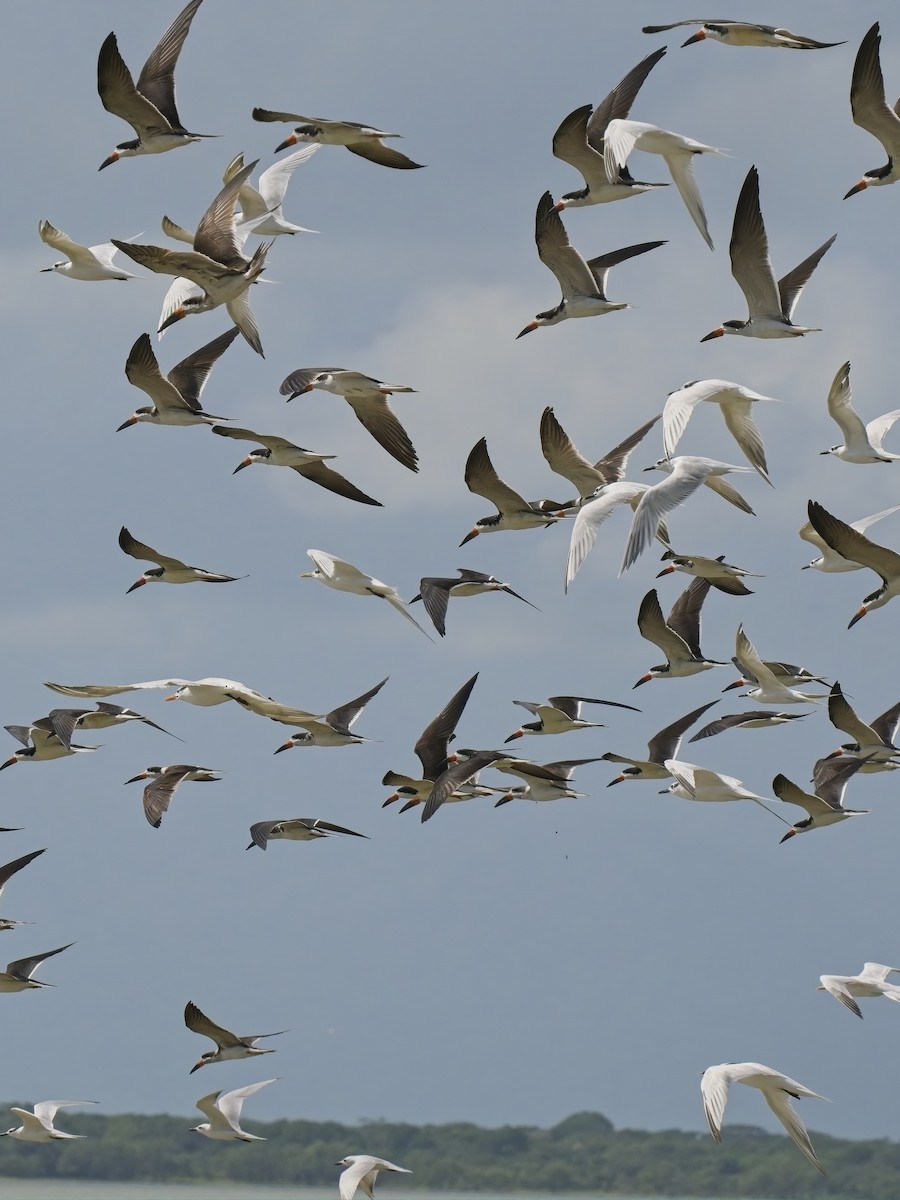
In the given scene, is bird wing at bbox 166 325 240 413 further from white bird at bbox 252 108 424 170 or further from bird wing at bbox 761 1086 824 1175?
bird wing at bbox 761 1086 824 1175

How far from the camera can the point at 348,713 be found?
89.1 ft

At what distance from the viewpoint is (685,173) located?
24031 millimetres

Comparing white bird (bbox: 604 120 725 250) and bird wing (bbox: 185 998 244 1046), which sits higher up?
white bird (bbox: 604 120 725 250)

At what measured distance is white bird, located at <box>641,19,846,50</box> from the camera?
2314 centimetres

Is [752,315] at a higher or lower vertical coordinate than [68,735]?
higher

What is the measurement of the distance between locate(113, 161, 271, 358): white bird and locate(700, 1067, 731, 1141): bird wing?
11.0 m

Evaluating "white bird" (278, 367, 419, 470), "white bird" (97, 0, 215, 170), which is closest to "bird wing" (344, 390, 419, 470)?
"white bird" (278, 367, 419, 470)

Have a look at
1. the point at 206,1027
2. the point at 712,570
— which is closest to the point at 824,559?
the point at 712,570

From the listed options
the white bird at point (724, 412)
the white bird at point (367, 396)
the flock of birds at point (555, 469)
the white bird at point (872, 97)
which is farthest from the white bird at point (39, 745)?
the white bird at point (872, 97)

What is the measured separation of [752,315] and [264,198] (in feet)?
24.6

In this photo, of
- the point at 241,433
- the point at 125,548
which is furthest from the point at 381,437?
the point at 125,548

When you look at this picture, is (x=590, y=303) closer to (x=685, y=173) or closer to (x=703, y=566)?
(x=685, y=173)

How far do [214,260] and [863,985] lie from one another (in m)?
12.5

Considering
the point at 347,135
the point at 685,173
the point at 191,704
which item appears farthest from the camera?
the point at 191,704
